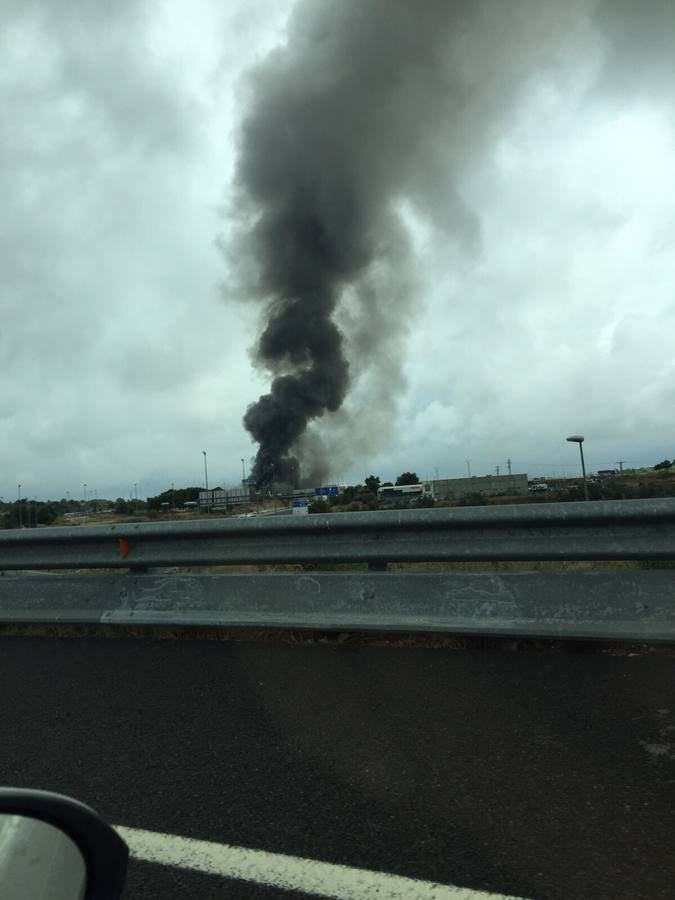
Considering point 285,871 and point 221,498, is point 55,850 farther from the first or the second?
point 221,498

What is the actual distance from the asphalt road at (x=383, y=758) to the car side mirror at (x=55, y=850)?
3.74ft

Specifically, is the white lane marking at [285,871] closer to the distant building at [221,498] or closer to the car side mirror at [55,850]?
the car side mirror at [55,850]

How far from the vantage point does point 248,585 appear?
5.31 meters

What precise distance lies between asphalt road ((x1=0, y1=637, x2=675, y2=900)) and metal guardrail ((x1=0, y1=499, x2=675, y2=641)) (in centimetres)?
Result: 27

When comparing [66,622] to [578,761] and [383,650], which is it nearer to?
[383,650]

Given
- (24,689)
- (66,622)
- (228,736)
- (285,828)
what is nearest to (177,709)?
(228,736)

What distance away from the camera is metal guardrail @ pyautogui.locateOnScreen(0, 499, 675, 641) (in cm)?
431

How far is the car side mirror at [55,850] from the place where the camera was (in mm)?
1098

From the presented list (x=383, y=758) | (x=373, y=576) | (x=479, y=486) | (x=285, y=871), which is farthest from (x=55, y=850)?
(x=479, y=486)

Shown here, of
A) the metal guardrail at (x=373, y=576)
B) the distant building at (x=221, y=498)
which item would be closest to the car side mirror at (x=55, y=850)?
the metal guardrail at (x=373, y=576)

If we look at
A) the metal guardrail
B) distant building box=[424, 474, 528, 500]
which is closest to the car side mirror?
the metal guardrail

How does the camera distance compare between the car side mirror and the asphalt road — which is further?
the asphalt road

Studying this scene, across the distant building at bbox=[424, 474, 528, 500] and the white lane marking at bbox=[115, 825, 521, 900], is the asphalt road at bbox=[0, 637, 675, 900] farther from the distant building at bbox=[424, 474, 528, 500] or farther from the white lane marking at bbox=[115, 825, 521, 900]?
the distant building at bbox=[424, 474, 528, 500]

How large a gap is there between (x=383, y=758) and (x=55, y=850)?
7.08 ft
